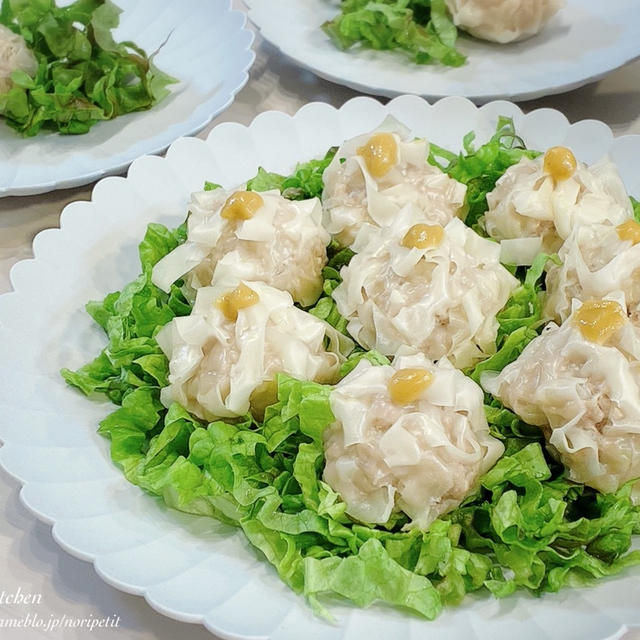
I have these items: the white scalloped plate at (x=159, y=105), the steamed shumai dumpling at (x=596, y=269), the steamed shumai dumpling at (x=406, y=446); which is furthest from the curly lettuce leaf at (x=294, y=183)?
the steamed shumai dumpling at (x=406, y=446)

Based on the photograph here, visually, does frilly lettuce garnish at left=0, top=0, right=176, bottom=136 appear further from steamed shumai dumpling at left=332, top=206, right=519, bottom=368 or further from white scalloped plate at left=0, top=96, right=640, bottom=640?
steamed shumai dumpling at left=332, top=206, right=519, bottom=368

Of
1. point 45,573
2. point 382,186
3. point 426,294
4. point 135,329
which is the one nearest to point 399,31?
point 382,186

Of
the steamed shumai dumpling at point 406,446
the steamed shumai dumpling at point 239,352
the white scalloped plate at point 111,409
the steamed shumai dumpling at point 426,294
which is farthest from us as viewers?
the steamed shumai dumpling at point 426,294

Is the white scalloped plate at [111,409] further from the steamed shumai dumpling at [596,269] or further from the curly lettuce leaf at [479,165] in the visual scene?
the steamed shumai dumpling at [596,269]

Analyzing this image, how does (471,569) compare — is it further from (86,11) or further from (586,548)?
(86,11)

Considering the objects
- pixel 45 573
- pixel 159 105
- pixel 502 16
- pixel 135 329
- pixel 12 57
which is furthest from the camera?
pixel 502 16

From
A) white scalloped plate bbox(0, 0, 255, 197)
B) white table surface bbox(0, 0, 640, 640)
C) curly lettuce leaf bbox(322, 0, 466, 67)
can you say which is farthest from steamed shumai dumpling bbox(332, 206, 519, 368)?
curly lettuce leaf bbox(322, 0, 466, 67)

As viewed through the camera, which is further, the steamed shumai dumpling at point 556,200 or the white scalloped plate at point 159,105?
the white scalloped plate at point 159,105

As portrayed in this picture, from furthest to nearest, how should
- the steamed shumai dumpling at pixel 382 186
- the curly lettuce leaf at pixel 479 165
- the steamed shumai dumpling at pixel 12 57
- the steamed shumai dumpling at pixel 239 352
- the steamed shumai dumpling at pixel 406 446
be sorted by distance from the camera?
the steamed shumai dumpling at pixel 12 57
the curly lettuce leaf at pixel 479 165
the steamed shumai dumpling at pixel 382 186
the steamed shumai dumpling at pixel 239 352
the steamed shumai dumpling at pixel 406 446

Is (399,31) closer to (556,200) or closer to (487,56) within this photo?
(487,56)
